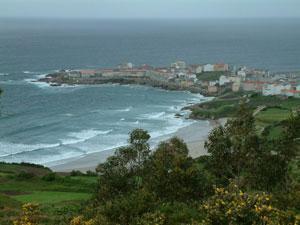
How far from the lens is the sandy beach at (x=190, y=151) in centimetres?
5062

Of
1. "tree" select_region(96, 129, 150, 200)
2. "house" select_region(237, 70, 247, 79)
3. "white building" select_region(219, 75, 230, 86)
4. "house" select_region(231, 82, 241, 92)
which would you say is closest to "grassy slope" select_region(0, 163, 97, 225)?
"tree" select_region(96, 129, 150, 200)

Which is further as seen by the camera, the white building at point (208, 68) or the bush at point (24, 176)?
the white building at point (208, 68)

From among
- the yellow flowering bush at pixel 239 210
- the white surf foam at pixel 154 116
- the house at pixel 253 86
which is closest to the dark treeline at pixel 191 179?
the yellow flowering bush at pixel 239 210

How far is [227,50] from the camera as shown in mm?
184375

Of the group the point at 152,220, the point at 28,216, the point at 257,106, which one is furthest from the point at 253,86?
the point at 28,216

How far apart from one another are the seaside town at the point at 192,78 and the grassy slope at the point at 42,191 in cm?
6305

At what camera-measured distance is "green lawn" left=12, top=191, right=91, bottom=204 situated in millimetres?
28125

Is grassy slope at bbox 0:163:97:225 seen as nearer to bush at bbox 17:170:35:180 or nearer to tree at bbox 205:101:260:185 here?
bush at bbox 17:170:35:180

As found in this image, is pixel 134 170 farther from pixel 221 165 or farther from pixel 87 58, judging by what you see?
pixel 87 58

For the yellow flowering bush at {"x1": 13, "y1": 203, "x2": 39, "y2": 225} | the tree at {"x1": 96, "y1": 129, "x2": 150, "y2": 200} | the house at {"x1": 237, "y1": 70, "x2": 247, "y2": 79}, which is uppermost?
Answer: the yellow flowering bush at {"x1": 13, "y1": 203, "x2": 39, "y2": 225}

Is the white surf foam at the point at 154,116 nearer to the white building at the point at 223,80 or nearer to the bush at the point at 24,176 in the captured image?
the white building at the point at 223,80

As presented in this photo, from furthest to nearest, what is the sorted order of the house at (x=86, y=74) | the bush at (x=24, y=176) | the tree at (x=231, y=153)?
1. the house at (x=86, y=74)
2. the bush at (x=24, y=176)
3. the tree at (x=231, y=153)

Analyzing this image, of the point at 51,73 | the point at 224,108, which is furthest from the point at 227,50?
the point at 224,108

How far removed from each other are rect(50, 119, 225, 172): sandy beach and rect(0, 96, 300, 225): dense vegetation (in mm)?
16692
